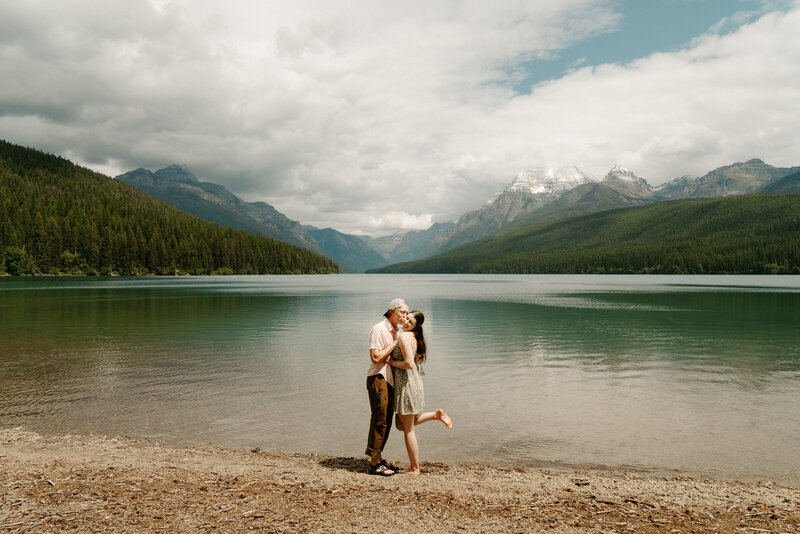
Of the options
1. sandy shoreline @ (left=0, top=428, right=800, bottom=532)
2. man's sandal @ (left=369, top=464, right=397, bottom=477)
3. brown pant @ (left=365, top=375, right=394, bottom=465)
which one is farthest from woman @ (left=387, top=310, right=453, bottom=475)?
sandy shoreline @ (left=0, top=428, right=800, bottom=532)

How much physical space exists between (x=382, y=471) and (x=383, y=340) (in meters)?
3.37

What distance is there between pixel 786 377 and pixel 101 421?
32.5m

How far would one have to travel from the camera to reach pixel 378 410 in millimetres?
12344

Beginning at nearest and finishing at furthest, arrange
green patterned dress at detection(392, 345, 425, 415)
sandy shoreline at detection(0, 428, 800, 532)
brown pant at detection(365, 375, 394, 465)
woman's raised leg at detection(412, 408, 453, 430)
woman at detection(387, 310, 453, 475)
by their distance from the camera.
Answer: sandy shoreline at detection(0, 428, 800, 532)
woman at detection(387, 310, 453, 475)
green patterned dress at detection(392, 345, 425, 415)
brown pant at detection(365, 375, 394, 465)
woman's raised leg at detection(412, 408, 453, 430)

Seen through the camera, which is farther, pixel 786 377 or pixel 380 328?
pixel 786 377

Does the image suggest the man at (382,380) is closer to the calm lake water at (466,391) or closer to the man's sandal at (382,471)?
the man's sandal at (382,471)

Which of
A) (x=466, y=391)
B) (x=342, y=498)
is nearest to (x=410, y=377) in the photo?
(x=342, y=498)

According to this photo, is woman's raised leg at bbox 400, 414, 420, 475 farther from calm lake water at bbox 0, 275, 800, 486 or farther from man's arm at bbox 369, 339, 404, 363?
calm lake water at bbox 0, 275, 800, 486

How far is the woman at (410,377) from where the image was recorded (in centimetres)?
1165

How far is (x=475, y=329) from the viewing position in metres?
47.9

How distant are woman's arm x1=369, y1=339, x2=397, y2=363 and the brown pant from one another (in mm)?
683

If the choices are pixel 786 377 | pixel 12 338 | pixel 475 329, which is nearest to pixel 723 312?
pixel 475 329

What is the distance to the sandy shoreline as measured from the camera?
8.62m

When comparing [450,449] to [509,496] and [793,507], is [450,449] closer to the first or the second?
[509,496]
